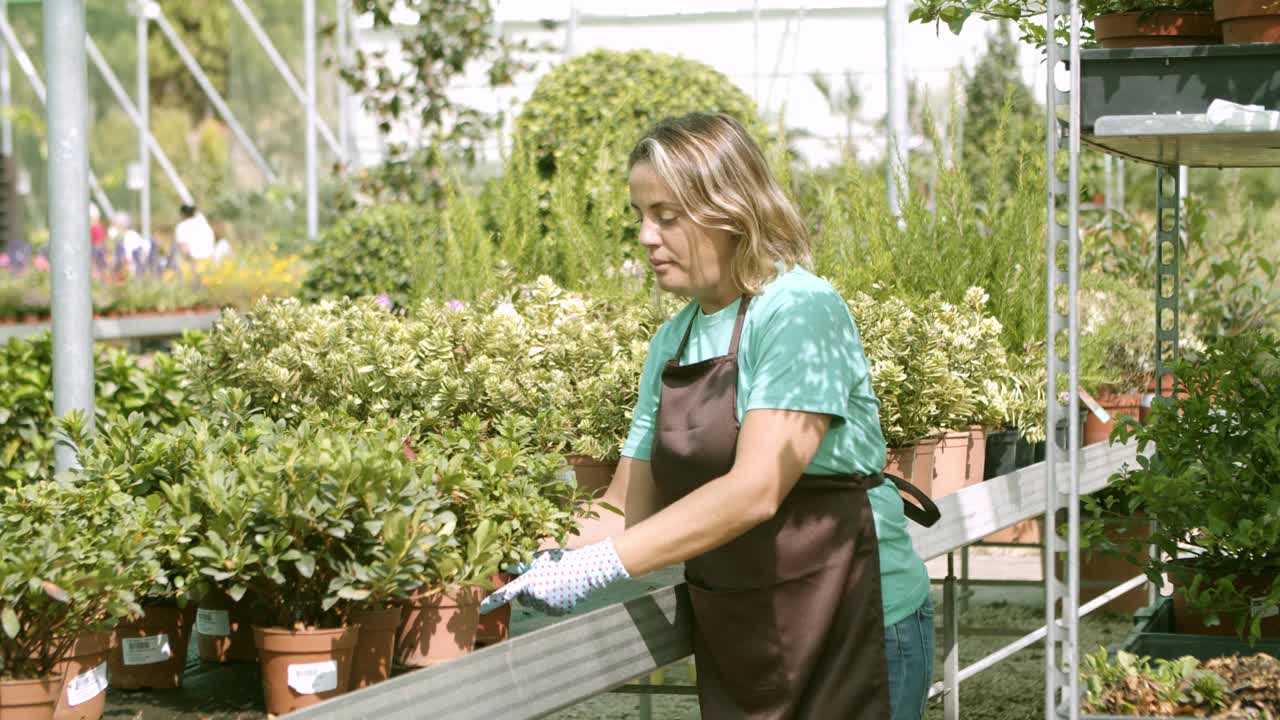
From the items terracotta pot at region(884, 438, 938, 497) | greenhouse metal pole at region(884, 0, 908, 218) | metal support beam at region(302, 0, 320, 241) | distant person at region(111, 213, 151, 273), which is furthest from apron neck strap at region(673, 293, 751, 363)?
metal support beam at region(302, 0, 320, 241)

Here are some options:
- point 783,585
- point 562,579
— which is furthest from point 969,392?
point 562,579

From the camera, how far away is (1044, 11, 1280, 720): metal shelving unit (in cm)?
174

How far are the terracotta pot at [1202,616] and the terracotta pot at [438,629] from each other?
4.88 feet

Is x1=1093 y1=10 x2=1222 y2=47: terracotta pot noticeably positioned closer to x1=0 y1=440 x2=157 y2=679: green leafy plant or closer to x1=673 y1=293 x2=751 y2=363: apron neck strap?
x1=673 y1=293 x2=751 y2=363: apron neck strap

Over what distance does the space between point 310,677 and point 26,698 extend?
286 millimetres

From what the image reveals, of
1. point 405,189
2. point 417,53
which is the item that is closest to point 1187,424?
point 405,189

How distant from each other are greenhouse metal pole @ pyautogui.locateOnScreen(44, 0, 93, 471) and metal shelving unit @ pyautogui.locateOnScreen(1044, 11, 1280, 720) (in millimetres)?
1567

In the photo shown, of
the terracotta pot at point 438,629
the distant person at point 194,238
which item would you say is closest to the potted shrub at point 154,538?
the terracotta pot at point 438,629

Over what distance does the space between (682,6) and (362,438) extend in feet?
40.9

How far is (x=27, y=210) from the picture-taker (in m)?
15.8

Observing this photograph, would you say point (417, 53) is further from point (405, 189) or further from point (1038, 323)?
point (1038, 323)

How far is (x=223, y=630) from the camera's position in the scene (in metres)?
1.70

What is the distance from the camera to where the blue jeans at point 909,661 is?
1873mm

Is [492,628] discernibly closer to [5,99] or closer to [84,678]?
[84,678]
